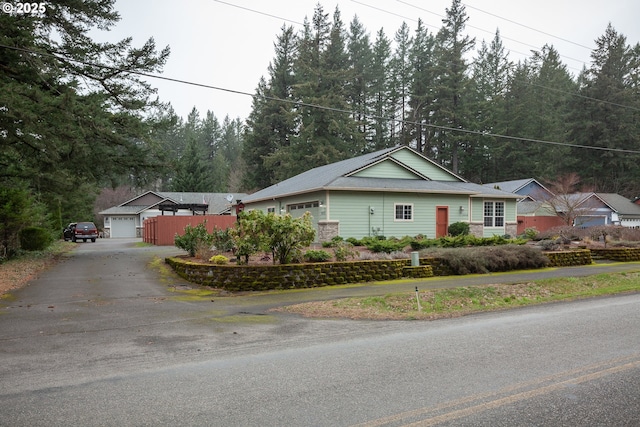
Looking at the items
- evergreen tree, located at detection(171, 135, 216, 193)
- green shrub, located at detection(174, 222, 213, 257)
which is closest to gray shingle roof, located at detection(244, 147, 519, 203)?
green shrub, located at detection(174, 222, 213, 257)

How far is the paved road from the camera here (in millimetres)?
4047

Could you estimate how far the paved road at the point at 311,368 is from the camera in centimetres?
405

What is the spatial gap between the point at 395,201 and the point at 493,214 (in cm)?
822

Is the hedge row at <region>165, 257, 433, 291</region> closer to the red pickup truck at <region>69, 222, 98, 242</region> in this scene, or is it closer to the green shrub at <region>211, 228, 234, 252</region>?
the green shrub at <region>211, 228, 234, 252</region>

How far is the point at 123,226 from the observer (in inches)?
1956

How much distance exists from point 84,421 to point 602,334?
22.7 ft

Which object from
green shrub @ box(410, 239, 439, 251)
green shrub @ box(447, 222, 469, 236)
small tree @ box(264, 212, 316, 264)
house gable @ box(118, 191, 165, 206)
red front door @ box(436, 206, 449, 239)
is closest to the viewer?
small tree @ box(264, 212, 316, 264)

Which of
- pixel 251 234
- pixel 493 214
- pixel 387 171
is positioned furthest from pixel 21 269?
pixel 493 214

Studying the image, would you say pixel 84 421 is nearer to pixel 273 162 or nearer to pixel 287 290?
pixel 287 290

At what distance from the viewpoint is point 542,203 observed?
1640 inches

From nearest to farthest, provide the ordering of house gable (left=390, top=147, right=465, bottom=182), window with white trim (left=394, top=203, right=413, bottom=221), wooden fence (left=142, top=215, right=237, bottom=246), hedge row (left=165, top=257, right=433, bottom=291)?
1. hedge row (left=165, top=257, right=433, bottom=291)
2. window with white trim (left=394, top=203, right=413, bottom=221)
3. house gable (left=390, top=147, right=465, bottom=182)
4. wooden fence (left=142, top=215, right=237, bottom=246)

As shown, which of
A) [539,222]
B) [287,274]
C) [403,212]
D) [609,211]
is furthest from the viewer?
[609,211]

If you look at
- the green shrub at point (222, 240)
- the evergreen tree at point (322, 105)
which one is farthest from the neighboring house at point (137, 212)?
the green shrub at point (222, 240)
